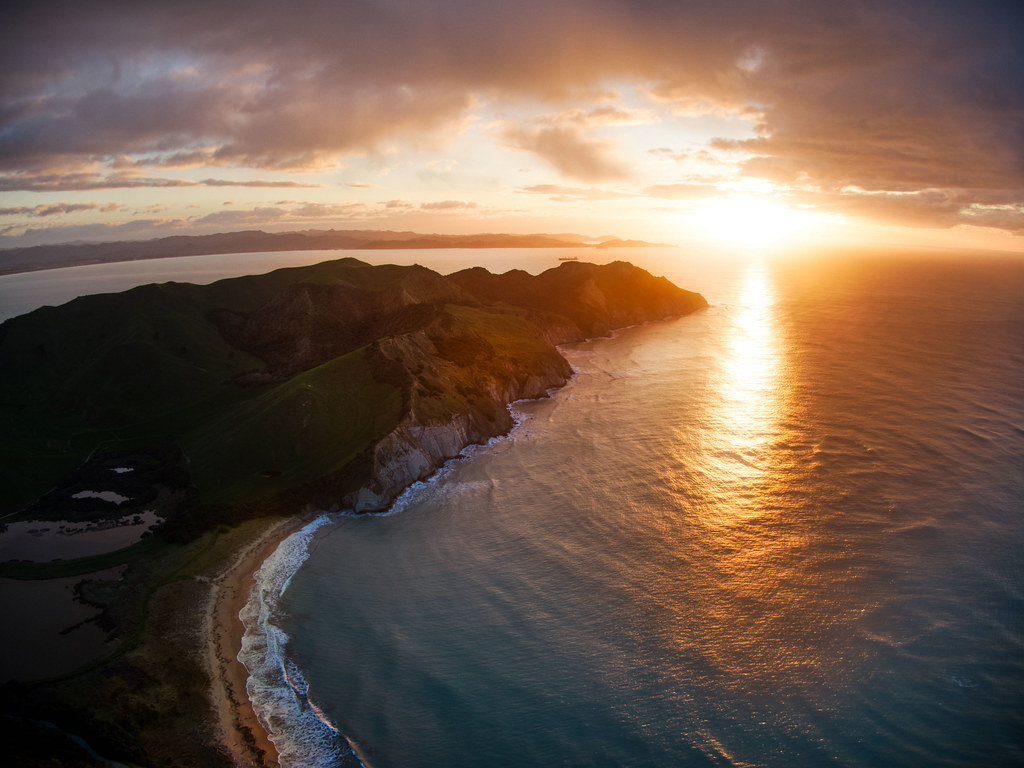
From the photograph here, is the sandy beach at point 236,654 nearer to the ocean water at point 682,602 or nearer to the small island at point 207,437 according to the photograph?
the small island at point 207,437

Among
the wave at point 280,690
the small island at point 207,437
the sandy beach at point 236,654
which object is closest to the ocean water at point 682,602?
the wave at point 280,690

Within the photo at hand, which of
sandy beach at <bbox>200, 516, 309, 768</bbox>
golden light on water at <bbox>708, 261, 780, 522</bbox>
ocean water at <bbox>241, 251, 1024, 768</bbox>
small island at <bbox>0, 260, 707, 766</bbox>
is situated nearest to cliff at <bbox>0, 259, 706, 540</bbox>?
small island at <bbox>0, 260, 707, 766</bbox>

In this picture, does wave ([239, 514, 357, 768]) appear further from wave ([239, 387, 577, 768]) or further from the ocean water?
the ocean water

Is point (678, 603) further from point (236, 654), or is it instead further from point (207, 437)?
point (207, 437)

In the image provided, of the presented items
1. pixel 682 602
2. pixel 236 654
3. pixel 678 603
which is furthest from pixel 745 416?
pixel 236 654

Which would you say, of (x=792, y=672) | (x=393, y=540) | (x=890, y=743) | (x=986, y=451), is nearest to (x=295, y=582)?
(x=393, y=540)
